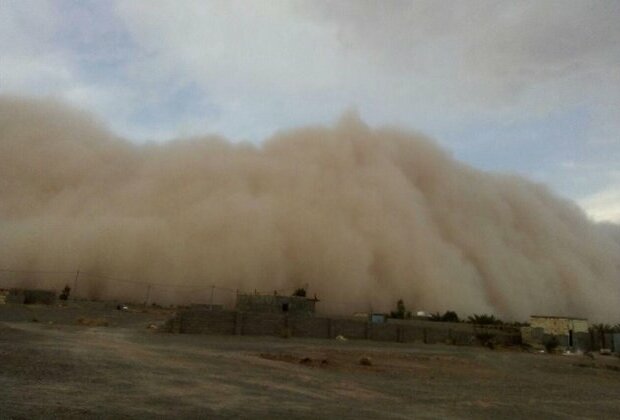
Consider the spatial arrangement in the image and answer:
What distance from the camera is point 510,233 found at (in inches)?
1806

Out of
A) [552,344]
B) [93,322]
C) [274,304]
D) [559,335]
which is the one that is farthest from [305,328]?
[559,335]

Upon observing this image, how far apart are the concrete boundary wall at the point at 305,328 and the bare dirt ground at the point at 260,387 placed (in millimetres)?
5339

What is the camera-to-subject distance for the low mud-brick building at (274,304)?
2023cm

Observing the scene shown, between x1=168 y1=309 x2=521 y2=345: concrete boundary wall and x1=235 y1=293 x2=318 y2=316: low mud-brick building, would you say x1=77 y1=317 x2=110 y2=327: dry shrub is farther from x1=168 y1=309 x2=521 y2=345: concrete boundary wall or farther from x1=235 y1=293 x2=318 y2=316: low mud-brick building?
x1=235 y1=293 x2=318 y2=316: low mud-brick building

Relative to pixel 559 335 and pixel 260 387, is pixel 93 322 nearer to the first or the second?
pixel 260 387

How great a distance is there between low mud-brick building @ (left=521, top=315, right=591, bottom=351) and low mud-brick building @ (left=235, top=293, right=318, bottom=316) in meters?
9.45

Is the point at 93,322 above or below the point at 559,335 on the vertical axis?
below

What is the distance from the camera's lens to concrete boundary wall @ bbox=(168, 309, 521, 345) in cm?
1523

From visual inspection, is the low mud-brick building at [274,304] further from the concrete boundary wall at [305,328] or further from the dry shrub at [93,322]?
the dry shrub at [93,322]

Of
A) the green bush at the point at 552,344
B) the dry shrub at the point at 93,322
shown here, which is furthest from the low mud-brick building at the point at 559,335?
the dry shrub at the point at 93,322

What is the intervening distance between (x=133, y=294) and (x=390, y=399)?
2973 cm

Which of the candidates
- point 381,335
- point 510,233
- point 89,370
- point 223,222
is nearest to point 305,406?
point 89,370

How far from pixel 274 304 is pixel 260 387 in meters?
14.9

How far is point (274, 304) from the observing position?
802 inches
